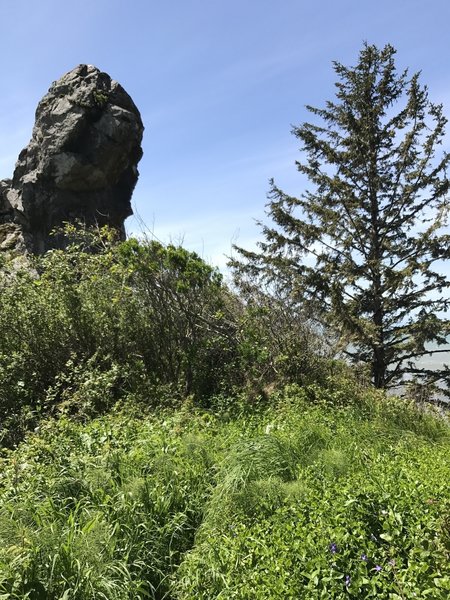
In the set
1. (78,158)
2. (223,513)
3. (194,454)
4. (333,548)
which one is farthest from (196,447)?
(78,158)

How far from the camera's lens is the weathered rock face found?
19031mm

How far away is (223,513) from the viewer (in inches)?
148

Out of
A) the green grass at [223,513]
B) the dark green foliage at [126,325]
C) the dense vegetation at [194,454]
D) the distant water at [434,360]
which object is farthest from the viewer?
the distant water at [434,360]

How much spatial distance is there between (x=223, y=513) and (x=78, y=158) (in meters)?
18.0

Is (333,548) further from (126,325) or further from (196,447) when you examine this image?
(126,325)

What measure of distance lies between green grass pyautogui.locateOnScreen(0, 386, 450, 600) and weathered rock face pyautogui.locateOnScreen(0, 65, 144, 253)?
1505cm

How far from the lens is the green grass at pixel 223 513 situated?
268cm

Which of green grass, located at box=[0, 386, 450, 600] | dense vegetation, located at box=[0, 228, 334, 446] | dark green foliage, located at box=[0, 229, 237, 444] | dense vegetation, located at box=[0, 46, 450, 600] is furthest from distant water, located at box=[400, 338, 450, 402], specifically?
green grass, located at box=[0, 386, 450, 600]

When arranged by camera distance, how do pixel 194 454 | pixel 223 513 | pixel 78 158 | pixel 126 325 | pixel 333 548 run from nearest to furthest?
pixel 333 548 < pixel 223 513 < pixel 194 454 < pixel 126 325 < pixel 78 158

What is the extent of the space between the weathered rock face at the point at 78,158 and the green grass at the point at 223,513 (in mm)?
15050

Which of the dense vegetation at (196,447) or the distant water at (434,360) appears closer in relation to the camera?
the dense vegetation at (196,447)

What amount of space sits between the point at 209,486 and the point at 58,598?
5.50 feet

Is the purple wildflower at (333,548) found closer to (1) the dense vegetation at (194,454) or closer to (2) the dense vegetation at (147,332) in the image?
(1) the dense vegetation at (194,454)

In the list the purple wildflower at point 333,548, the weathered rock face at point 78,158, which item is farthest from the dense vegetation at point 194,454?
the weathered rock face at point 78,158
